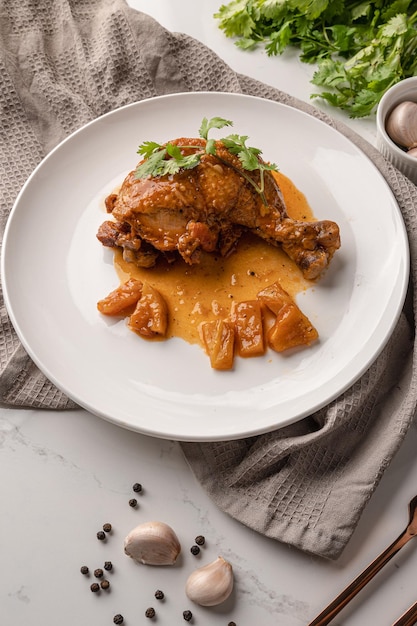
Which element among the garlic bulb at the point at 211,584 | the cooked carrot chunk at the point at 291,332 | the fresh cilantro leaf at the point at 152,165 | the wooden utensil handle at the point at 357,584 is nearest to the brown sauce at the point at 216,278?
the cooked carrot chunk at the point at 291,332

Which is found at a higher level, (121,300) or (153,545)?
(121,300)

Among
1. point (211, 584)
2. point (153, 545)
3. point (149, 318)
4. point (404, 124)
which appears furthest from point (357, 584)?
point (404, 124)

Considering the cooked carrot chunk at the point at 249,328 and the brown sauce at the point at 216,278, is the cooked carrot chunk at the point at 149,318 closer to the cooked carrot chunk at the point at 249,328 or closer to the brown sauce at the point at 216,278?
the brown sauce at the point at 216,278

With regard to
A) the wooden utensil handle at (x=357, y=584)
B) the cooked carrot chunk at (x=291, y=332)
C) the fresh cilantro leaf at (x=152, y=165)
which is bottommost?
the wooden utensil handle at (x=357, y=584)

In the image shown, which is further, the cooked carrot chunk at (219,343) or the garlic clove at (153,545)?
the cooked carrot chunk at (219,343)

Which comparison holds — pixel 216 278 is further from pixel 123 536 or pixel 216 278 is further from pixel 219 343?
pixel 123 536

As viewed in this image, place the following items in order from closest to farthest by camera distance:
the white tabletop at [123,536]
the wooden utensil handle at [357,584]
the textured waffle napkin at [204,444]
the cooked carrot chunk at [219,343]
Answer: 1. the wooden utensil handle at [357,584]
2. the white tabletop at [123,536]
3. the textured waffle napkin at [204,444]
4. the cooked carrot chunk at [219,343]
